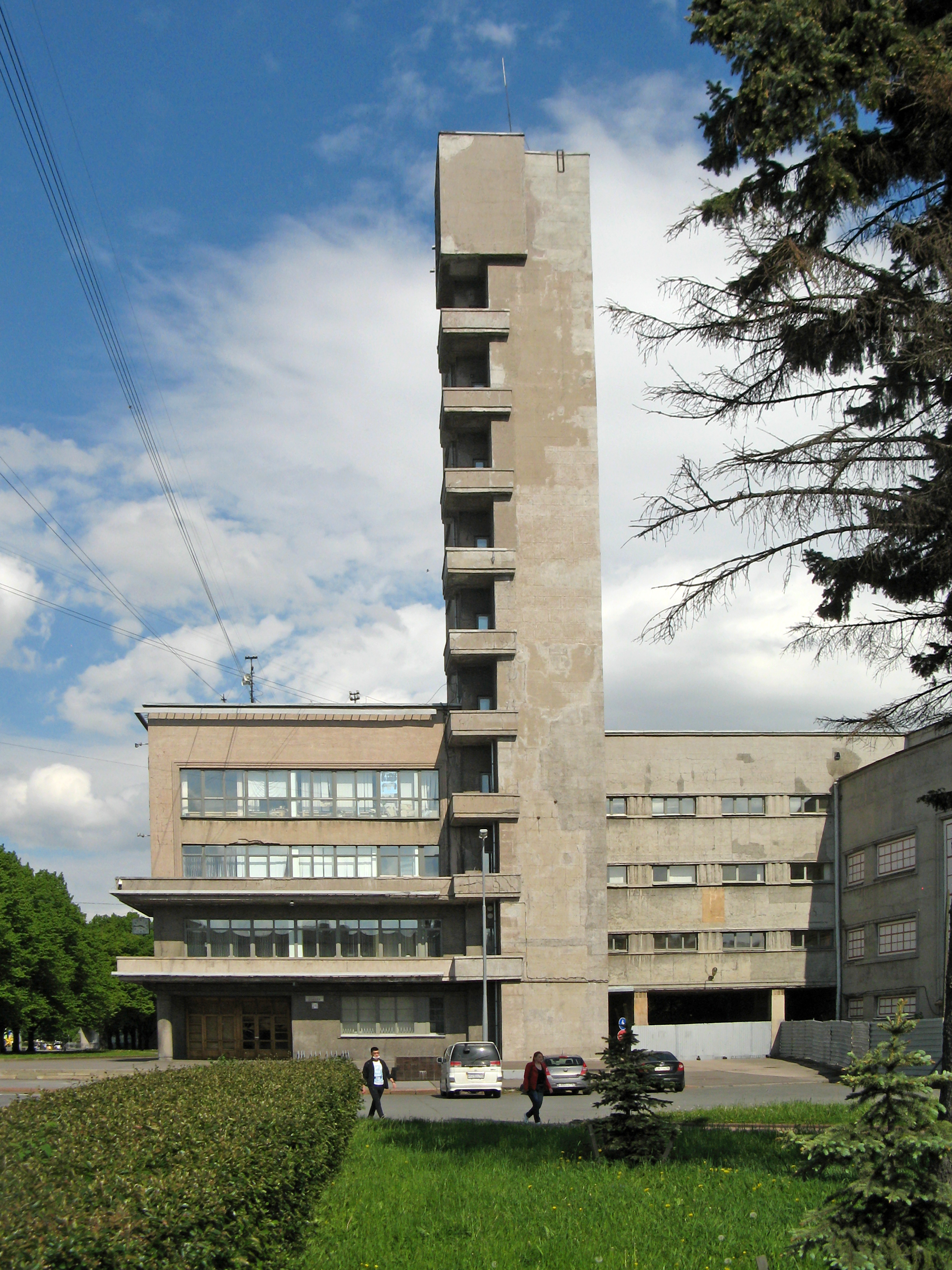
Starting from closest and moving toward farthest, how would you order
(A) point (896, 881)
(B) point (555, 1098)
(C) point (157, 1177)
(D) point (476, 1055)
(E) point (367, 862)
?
1. (C) point (157, 1177)
2. (B) point (555, 1098)
3. (D) point (476, 1055)
4. (A) point (896, 881)
5. (E) point (367, 862)

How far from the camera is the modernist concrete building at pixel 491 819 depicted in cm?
5238

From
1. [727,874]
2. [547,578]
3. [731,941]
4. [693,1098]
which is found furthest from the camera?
[727,874]

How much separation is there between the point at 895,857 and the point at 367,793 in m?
22.7

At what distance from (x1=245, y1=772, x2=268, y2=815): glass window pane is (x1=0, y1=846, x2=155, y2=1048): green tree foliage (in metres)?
25.2

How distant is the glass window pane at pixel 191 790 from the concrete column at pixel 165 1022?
7.94 meters

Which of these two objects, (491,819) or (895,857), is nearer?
(491,819)

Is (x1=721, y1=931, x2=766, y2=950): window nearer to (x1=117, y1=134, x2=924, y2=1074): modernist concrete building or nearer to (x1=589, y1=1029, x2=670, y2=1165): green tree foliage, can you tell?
(x1=117, y1=134, x2=924, y2=1074): modernist concrete building

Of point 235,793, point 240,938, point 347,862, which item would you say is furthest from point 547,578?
point 240,938

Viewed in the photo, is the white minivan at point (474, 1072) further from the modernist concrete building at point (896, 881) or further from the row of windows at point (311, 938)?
the modernist concrete building at point (896, 881)

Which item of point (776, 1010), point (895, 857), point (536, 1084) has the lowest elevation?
point (776, 1010)

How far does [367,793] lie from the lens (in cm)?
5544

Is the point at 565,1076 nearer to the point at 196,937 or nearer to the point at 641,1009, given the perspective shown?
the point at 641,1009

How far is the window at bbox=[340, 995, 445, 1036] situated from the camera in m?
A: 53.5

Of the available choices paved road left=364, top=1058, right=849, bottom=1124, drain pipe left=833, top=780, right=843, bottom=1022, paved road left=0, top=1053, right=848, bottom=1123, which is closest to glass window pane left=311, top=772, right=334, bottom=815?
paved road left=0, top=1053, right=848, bottom=1123
